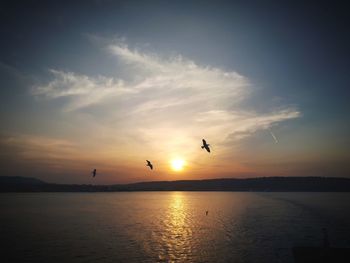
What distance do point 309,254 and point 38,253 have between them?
29.4 meters

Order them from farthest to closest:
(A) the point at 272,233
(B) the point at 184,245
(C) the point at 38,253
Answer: (A) the point at 272,233 < (B) the point at 184,245 < (C) the point at 38,253

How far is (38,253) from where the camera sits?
3341cm

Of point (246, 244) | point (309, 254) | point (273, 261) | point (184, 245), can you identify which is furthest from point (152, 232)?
point (309, 254)

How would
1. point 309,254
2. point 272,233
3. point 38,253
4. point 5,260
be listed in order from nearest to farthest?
point 309,254 → point 5,260 → point 38,253 → point 272,233

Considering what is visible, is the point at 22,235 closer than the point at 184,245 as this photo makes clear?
No

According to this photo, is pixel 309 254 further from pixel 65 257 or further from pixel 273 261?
pixel 65 257

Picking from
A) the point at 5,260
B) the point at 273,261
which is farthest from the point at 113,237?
the point at 273,261

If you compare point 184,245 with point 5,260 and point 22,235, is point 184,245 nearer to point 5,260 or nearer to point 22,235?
point 5,260

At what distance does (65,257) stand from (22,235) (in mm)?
A: 17047

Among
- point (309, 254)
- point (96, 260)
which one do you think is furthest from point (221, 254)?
point (96, 260)

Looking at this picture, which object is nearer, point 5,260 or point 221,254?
point 5,260

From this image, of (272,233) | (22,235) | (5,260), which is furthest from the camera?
(272,233)

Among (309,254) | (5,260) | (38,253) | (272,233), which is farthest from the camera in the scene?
(272,233)

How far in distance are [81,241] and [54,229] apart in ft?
43.8
